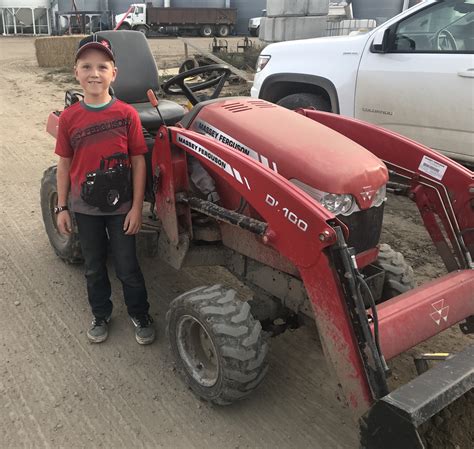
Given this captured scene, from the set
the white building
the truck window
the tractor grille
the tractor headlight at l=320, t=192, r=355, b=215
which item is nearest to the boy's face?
the tractor headlight at l=320, t=192, r=355, b=215

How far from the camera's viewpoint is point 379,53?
545 centimetres

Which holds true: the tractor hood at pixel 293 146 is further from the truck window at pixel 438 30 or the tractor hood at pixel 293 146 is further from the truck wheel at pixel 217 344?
the truck window at pixel 438 30

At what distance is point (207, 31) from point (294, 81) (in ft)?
104

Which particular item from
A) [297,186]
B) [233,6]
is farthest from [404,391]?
[233,6]

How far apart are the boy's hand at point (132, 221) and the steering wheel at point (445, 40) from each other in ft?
12.3

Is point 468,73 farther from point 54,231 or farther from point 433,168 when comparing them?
point 54,231

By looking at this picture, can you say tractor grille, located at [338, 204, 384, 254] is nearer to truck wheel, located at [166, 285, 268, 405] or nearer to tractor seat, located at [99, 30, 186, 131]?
truck wheel, located at [166, 285, 268, 405]

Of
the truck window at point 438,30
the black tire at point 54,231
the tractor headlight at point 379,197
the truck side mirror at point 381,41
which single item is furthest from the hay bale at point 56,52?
the tractor headlight at point 379,197

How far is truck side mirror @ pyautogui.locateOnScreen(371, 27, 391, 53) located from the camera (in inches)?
212

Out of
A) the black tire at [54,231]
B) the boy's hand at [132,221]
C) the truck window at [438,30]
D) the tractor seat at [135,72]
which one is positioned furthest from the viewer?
the truck window at [438,30]

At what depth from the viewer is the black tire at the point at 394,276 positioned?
3109 millimetres

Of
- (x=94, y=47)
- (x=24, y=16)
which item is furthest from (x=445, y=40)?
(x=24, y=16)

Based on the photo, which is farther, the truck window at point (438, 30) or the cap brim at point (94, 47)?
the truck window at point (438, 30)

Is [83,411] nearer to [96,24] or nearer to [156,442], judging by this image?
[156,442]
